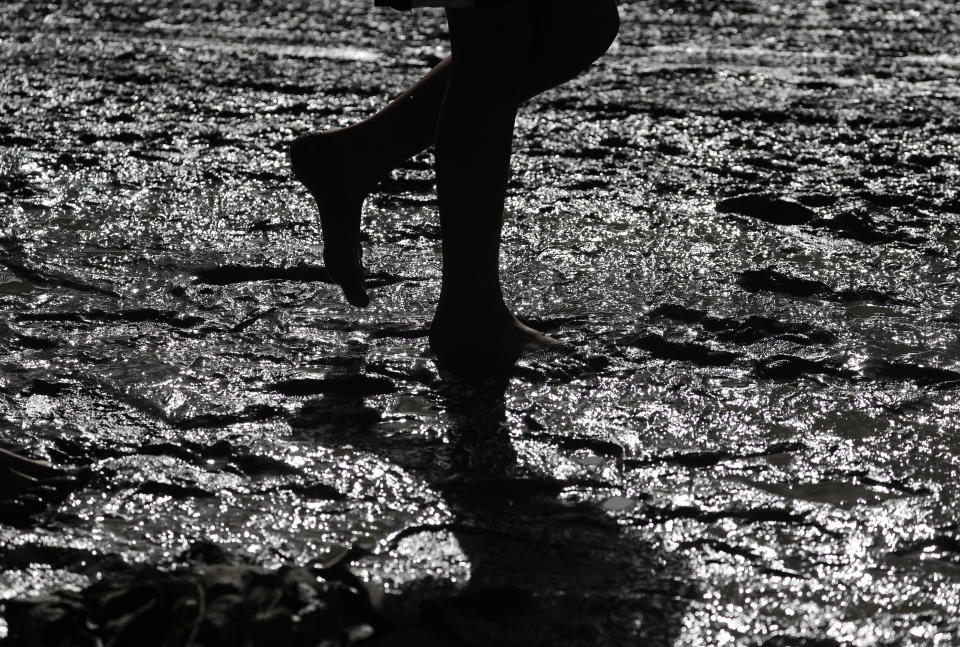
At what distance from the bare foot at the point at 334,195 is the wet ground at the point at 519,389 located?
117 mm

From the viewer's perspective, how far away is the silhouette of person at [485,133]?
226 cm

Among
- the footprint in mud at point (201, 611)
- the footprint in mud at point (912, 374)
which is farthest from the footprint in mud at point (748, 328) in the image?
the footprint in mud at point (201, 611)

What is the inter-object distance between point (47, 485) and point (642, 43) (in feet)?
13.6

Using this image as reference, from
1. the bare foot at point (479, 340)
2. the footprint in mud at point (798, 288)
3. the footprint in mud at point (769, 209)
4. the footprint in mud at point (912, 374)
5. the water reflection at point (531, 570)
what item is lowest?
the water reflection at point (531, 570)

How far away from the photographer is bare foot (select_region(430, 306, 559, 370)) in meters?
2.41

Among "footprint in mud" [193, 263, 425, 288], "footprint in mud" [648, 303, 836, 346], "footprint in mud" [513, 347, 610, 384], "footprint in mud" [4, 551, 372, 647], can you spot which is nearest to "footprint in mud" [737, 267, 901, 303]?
"footprint in mud" [648, 303, 836, 346]

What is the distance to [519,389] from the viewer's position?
2287 millimetres

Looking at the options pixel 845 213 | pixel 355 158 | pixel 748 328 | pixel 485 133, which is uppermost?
pixel 485 133

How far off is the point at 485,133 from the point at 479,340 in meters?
0.41

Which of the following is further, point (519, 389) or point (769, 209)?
point (769, 209)

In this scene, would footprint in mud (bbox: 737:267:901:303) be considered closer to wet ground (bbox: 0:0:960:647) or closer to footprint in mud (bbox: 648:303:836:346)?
wet ground (bbox: 0:0:960:647)

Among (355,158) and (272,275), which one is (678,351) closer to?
(355,158)

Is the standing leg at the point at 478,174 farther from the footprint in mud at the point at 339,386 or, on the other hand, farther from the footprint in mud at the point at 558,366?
the footprint in mud at the point at 339,386

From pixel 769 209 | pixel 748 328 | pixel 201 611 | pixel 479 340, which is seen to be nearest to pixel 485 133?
pixel 479 340
